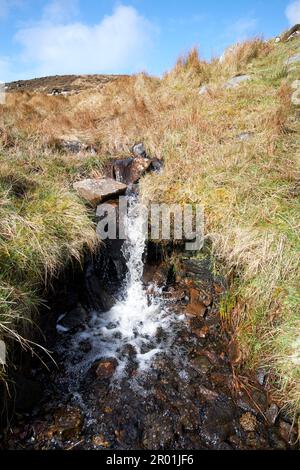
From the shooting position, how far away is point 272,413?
8.74ft

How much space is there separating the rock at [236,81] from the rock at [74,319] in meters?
6.56

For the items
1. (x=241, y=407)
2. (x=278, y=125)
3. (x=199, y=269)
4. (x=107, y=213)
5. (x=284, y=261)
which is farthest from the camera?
(x=278, y=125)

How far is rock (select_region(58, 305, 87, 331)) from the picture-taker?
373 cm

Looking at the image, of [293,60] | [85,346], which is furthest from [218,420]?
[293,60]

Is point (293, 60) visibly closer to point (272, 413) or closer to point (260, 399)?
point (260, 399)

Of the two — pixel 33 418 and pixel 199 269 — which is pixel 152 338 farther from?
pixel 33 418

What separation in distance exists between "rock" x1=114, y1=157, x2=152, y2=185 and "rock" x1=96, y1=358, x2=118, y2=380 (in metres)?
3.29

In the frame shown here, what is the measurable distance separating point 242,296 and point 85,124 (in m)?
6.27

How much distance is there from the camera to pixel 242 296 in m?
3.31

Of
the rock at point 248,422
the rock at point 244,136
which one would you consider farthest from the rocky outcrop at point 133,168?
the rock at point 248,422

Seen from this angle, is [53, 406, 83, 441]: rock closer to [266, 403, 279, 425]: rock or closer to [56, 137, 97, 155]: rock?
[266, 403, 279, 425]: rock

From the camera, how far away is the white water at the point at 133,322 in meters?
3.45
